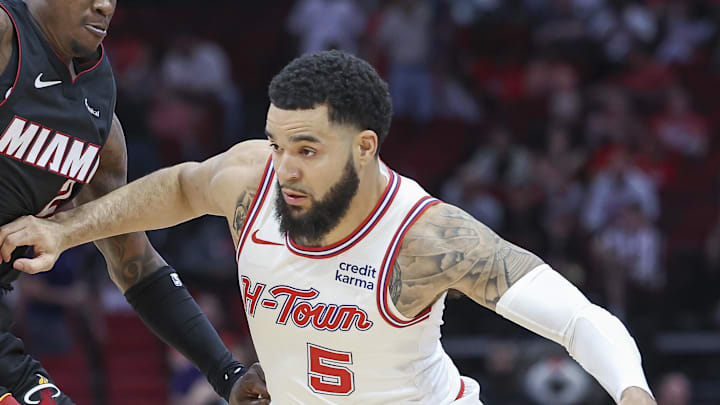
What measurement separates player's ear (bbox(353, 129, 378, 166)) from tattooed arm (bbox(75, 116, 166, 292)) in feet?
4.24

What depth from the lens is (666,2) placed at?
44.9 feet

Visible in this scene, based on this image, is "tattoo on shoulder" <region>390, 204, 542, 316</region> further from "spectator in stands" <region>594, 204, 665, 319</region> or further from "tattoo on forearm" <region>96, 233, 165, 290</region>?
"spectator in stands" <region>594, 204, 665, 319</region>

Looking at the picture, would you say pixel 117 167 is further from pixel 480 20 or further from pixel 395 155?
pixel 480 20

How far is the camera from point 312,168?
353 centimetres

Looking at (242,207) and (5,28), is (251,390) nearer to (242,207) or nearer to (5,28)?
(242,207)

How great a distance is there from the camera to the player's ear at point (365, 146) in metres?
3.61

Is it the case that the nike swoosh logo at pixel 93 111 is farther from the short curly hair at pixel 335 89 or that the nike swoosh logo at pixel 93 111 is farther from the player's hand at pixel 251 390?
the player's hand at pixel 251 390

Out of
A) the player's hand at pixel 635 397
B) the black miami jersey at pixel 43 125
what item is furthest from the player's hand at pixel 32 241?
the player's hand at pixel 635 397

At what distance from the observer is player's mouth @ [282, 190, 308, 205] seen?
11.7 feet

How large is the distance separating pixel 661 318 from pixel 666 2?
17.3 ft

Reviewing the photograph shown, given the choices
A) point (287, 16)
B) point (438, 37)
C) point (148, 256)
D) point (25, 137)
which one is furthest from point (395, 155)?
point (25, 137)

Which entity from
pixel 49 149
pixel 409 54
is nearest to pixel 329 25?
pixel 409 54

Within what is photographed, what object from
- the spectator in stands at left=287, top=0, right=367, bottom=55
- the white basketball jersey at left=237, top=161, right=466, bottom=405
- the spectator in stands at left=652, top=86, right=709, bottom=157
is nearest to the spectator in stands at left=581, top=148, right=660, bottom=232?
the spectator in stands at left=652, top=86, right=709, bottom=157

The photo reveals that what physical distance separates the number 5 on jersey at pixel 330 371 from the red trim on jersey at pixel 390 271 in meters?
0.22
